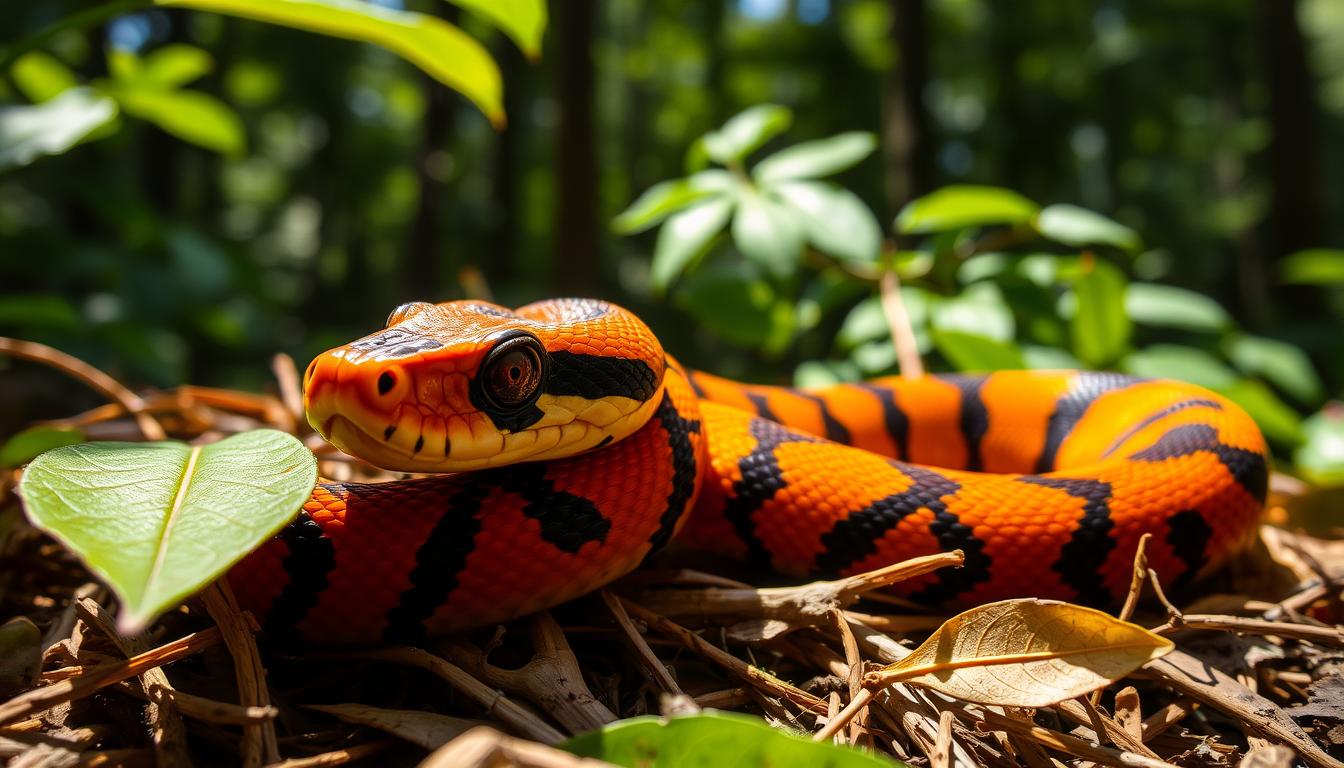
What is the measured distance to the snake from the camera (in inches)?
56.3

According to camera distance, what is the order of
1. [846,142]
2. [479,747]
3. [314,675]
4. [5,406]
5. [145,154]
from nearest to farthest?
[479,747], [314,675], [846,142], [5,406], [145,154]

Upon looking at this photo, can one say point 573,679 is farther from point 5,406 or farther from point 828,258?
point 5,406

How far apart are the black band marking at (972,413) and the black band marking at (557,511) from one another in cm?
181

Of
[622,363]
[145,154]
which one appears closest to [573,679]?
[622,363]

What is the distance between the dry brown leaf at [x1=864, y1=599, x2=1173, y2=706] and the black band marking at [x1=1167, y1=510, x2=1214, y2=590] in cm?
73

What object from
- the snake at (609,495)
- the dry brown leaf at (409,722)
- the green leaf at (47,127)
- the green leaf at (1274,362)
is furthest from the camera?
the green leaf at (1274,362)

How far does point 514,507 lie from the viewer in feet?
5.17

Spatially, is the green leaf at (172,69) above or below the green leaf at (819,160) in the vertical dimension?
above

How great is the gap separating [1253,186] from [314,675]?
19.3 m

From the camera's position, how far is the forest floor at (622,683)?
1261mm

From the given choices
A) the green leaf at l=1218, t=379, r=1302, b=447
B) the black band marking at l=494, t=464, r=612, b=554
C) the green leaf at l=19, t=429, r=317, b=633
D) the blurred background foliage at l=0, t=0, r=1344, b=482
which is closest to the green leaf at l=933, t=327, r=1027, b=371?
the blurred background foliage at l=0, t=0, r=1344, b=482

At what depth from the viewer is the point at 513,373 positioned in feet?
4.82

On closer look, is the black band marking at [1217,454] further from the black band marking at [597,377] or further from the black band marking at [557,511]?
the black band marking at [557,511]

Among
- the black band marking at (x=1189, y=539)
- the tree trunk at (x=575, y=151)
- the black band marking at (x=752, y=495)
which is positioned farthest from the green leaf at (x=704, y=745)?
the tree trunk at (x=575, y=151)
